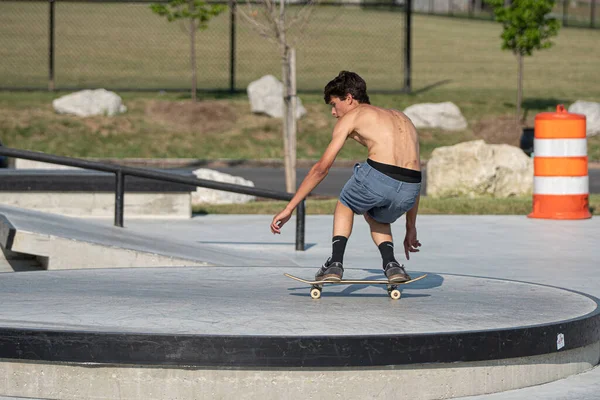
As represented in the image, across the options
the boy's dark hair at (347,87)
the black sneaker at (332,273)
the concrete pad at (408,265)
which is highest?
the boy's dark hair at (347,87)

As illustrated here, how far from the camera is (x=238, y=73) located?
37.8 metres

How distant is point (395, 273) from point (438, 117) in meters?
21.9

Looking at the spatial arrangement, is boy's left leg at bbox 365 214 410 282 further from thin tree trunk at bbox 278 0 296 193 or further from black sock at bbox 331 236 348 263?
thin tree trunk at bbox 278 0 296 193

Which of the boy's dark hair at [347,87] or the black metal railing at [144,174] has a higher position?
the boy's dark hair at [347,87]

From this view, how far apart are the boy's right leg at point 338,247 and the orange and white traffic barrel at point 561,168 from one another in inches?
294

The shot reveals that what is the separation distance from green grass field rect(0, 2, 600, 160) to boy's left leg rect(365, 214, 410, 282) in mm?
18754

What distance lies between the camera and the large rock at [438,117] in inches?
1132

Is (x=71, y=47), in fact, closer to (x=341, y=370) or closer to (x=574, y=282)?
(x=574, y=282)

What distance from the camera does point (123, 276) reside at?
27.7 ft

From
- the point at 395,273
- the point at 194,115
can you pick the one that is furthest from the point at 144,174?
the point at 194,115

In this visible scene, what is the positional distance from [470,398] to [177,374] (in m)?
1.47

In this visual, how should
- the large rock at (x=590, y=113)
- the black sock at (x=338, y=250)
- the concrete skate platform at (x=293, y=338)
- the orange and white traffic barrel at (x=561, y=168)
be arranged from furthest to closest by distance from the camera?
1. the large rock at (x=590, y=113)
2. the orange and white traffic barrel at (x=561, y=168)
3. the black sock at (x=338, y=250)
4. the concrete skate platform at (x=293, y=338)

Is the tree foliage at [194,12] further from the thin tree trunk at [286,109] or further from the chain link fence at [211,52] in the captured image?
the thin tree trunk at [286,109]

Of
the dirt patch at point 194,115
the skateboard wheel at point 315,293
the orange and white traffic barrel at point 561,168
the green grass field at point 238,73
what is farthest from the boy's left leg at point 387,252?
the dirt patch at point 194,115
